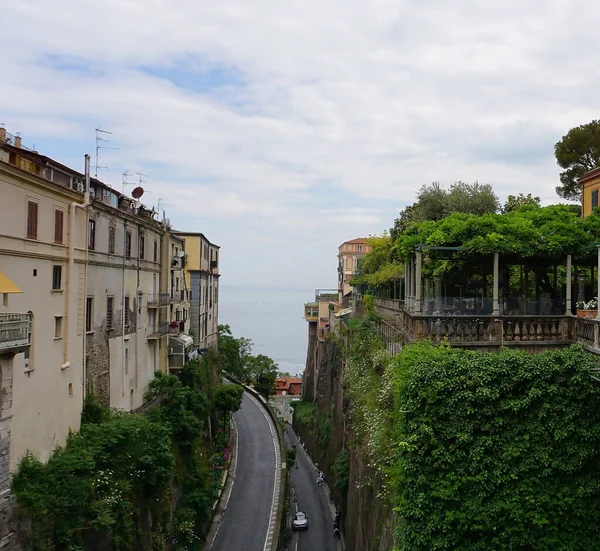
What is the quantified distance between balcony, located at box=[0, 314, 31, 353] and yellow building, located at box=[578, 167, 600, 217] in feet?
75.7

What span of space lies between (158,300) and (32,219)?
14.9 metres

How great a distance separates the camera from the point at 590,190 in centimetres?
2523

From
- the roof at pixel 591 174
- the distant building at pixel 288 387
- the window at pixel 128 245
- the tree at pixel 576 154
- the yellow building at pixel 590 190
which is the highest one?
the tree at pixel 576 154

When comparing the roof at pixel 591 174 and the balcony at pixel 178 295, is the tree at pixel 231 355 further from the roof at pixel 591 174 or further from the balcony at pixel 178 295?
the roof at pixel 591 174

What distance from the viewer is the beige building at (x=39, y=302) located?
16.7 metres

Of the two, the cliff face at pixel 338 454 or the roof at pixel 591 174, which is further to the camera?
the roof at pixel 591 174

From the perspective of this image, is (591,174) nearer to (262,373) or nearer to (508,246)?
(508,246)

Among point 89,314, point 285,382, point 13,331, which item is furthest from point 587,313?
point 285,382

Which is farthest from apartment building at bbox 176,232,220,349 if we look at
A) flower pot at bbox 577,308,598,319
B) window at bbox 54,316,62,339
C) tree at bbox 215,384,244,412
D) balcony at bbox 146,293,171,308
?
flower pot at bbox 577,308,598,319

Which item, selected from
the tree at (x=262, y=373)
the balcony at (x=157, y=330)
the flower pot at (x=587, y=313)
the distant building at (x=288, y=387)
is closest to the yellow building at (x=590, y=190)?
the flower pot at (x=587, y=313)

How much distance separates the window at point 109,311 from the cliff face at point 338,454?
12.3 meters

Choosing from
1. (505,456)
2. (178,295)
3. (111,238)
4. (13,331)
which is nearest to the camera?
(505,456)

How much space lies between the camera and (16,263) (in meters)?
17.5

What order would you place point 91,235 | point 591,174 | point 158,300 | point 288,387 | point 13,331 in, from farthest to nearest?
1. point 288,387
2. point 158,300
3. point 591,174
4. point 91,235
5. point 13,331
